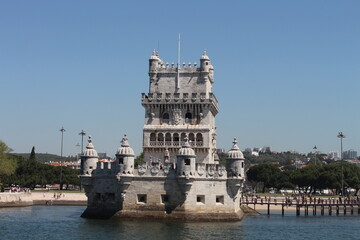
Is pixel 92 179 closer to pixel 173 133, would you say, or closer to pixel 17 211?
pixel 173 133

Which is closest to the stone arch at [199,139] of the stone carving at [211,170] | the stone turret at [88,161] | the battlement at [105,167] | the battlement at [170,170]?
the battlement at [170,170]

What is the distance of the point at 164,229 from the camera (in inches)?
2464

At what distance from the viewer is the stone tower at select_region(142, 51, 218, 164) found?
3103 inches

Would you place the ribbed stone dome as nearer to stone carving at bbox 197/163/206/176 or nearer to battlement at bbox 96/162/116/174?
stone carving at bbox 197/163/206/176

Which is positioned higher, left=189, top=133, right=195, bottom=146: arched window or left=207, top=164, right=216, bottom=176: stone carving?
left=189, top=133, right=195, bottom=146: arched window

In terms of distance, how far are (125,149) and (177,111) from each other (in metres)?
11.8

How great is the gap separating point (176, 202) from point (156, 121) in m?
14.4

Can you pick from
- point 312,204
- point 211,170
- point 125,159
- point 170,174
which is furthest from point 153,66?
point 312,204

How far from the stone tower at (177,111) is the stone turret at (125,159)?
26.1 ft

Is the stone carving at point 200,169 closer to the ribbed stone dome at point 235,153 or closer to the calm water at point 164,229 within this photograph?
the ribbed stone dome at point 235,153

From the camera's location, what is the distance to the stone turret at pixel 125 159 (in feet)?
228

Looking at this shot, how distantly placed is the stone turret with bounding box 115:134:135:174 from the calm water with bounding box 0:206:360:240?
19.0 ft

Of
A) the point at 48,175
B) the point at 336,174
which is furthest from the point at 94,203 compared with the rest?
the point at 336,174

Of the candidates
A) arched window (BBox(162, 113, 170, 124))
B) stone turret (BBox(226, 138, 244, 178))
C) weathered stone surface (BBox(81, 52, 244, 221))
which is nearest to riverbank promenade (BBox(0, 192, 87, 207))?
weathered stone surface (BBox(81, 52, 244, 221))
